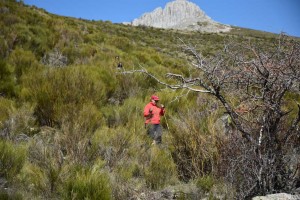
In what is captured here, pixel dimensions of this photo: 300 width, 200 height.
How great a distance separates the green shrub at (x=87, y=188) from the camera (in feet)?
10.1

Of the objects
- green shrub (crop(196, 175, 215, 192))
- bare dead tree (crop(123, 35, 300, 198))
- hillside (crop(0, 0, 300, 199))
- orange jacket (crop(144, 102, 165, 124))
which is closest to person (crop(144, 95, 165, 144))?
orange jacket (crop(144, 102, 165, 124))

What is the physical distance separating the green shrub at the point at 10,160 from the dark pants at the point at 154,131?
2866 millimetres

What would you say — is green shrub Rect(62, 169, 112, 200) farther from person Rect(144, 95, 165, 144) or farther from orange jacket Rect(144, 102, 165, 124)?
orange jacket Rect(144, 102, 165, 124)

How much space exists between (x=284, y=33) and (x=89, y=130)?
10.9ft

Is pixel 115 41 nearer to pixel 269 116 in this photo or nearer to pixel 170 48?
pixel 170 48

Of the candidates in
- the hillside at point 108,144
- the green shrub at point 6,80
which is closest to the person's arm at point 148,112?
the hillside at point 108,144

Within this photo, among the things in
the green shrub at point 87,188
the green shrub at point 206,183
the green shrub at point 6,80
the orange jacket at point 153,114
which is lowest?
the green shrub at point 206,183

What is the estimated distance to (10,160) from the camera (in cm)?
375

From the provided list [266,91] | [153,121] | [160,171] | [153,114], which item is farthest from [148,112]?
[266,91]

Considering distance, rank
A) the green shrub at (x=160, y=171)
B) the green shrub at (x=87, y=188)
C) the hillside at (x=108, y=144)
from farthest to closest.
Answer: the green shrub at (x=160, y=171) < the hillside at (x=108, y=144) < the green shrub at (x=87, y=188)

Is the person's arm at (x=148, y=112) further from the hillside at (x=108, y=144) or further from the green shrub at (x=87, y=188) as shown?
the green shrub at (x=87, y=188)

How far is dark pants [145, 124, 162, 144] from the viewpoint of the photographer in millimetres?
6330

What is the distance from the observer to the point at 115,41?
17.3 metres

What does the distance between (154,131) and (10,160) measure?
3.30 m
